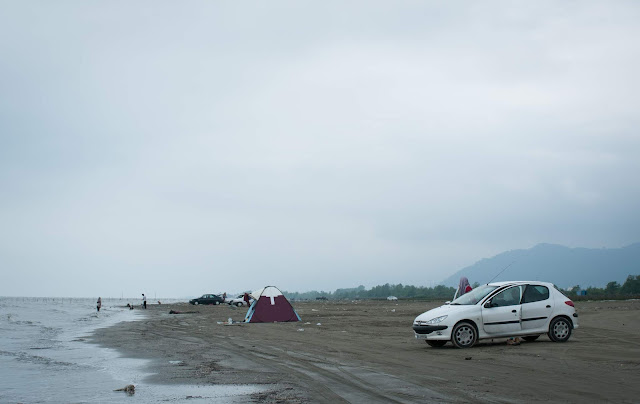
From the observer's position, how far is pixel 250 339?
69.2ft

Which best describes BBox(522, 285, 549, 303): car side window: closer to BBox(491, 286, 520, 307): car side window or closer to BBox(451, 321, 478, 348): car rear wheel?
BBox(491, 286, 520, 307): car side window

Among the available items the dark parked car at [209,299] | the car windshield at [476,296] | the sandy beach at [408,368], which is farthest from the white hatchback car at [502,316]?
the dark parked car at [209,299]

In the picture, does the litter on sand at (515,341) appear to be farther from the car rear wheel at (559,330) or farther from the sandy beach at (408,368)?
the car rear wheel at (559,330)

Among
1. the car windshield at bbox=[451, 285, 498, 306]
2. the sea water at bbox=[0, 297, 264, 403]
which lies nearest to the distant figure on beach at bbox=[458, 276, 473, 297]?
the car windshield at bbox=[451, 285, 498, 306]

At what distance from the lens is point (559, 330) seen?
16703mm

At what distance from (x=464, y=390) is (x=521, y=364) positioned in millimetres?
3694

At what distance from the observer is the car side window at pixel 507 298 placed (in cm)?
1644

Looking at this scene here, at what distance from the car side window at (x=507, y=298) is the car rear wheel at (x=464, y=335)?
0.94 meters

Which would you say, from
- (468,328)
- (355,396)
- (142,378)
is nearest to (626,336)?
(468,328)

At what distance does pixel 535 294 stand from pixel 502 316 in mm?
1301

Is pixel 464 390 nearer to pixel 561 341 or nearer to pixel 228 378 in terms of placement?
pixel 228 378

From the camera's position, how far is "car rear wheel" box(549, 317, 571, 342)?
54.7ft

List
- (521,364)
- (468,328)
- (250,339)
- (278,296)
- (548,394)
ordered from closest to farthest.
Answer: (548,394) < (521,364) < (468,328) < (250,339) < (278,296)

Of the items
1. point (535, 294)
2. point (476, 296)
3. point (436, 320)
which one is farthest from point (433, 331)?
point (535, 294)
